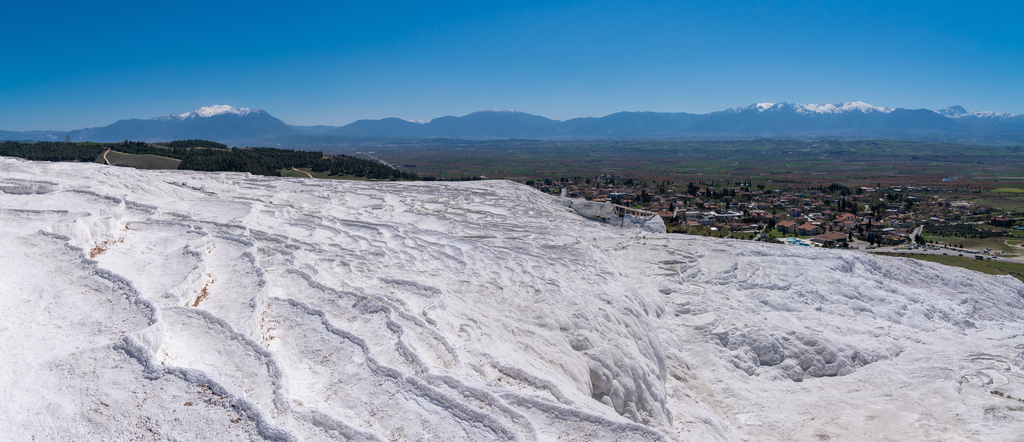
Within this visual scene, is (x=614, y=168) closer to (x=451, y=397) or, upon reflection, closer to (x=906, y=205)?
(x=906, y=205)

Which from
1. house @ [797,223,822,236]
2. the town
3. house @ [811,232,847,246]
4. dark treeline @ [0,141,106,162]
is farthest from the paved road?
dark treeline @ [0,141,106,162]

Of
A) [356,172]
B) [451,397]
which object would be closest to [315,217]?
[451,397]

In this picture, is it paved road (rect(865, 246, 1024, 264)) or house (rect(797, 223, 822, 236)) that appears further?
house (rect(797, 223, 822, 236))

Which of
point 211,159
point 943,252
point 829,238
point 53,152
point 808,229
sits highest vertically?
point 53,152

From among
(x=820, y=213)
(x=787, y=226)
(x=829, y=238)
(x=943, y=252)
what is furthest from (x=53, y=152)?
(x=820, y=213)

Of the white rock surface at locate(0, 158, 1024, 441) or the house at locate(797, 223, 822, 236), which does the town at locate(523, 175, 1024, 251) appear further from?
the white rock surface at locate(0, 158, 1024, 441)

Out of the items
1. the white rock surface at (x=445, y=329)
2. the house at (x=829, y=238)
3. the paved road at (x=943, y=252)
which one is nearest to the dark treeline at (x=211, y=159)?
the white rock surface at (x=445, y=329)

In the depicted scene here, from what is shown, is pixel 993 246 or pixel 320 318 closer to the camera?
pixel 320 318

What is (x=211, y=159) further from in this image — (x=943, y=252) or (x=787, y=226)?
(x=943, y=252)
